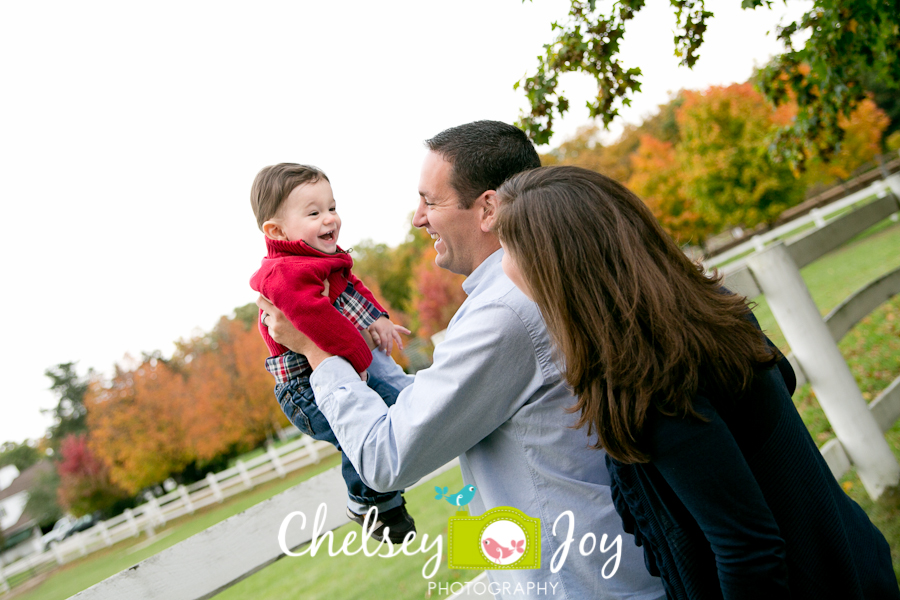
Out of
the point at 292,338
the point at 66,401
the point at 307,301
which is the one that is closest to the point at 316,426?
the point at 292,338

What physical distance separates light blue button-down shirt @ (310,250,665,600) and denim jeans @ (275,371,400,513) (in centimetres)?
20

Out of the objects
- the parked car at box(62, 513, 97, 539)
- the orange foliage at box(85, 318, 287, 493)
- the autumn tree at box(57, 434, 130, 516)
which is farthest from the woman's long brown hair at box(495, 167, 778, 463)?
the parked car at box(62, 513, 97, 539)

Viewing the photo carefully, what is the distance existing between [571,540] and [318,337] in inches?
37.1

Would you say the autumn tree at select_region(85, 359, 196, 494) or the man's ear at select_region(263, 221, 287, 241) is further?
the autumn tree at select_region(85, 359, 196, 494)

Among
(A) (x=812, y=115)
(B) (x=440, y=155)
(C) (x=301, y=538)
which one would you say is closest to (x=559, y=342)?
(B) (x=440, y=155)

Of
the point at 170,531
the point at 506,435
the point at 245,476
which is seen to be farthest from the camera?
the point at 245,476

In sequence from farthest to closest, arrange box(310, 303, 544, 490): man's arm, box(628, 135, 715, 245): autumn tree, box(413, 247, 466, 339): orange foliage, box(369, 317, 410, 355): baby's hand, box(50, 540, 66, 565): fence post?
box(628, 135, 715, 245): autumn tree < box(413, 247, 466, 339): orange foliage < box(50, 540, 66, 565): fence post < box(369, 317, 410, 355): baby's hand < box(310, 303, 544, 490): man's arm

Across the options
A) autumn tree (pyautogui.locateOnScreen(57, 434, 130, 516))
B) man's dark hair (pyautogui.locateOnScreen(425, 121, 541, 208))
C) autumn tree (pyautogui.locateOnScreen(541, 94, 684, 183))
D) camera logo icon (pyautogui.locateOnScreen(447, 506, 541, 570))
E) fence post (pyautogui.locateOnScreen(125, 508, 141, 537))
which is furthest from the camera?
autumn tree (pyautogui.locateOnScreen(541, 94, 684, 183))

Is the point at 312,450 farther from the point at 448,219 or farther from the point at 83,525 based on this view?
the point at 83,525

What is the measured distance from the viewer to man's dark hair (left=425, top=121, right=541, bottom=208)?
199cm

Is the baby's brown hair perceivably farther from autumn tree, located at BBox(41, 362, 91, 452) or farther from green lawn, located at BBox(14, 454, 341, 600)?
autumn tree, located at BBox(41, 362, 91, 452)

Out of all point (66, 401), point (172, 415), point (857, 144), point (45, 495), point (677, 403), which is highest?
point (66, 401)

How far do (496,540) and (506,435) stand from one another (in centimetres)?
31

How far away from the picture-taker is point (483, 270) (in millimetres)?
A: 1803
